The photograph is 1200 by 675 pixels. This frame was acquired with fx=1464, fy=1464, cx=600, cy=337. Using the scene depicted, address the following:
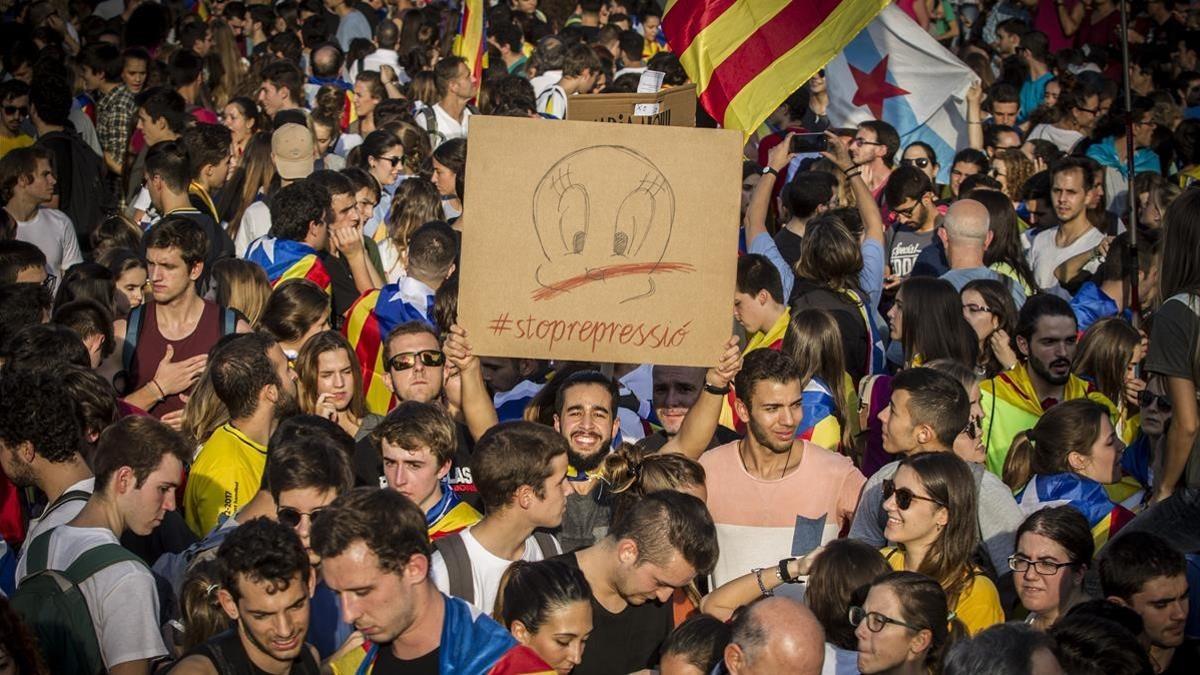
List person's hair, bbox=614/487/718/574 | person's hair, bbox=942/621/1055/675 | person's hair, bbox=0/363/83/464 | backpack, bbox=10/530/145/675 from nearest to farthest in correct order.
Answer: person's hair, bbox=942/621/1055/675 → backpack, bbox=10/530/145/675 → person's hair, bbox=614/487/718/574 → person's hair, bbox=0/363/83/464

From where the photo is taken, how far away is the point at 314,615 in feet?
17.1

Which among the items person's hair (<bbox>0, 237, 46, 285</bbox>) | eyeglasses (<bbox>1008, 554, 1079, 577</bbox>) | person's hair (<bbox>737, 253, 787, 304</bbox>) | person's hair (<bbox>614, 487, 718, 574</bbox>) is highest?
person's hair (<bbox>737, 253, 787, 304</bbox>)

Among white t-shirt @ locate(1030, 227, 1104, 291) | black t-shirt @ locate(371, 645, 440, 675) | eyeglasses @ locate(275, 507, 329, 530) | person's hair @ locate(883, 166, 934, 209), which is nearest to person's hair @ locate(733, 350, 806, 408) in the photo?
eyeglasses @ locate(275, 507, 329, 530)

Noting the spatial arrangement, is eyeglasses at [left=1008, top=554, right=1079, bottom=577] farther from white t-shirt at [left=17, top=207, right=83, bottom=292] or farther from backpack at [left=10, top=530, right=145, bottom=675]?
white t-shirt at [left=17, top=207, right=83, bottom=292]

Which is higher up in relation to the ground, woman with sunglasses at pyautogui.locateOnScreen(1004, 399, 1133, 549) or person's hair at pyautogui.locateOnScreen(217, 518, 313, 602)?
woman with sunglasses at pyautogui.locateOnScreen(1004, 399, 1133, 549)

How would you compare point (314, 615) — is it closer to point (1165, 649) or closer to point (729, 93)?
point (1165, 649)

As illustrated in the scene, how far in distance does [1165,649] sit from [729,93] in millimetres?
3625

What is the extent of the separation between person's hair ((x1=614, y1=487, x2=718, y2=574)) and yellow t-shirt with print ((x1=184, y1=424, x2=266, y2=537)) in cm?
184

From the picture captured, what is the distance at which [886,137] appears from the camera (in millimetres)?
11312

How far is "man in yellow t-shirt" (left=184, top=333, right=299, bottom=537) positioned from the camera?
20.0ft

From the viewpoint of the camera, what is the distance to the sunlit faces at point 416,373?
6902mm

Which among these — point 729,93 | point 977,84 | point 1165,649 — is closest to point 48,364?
point 729,93

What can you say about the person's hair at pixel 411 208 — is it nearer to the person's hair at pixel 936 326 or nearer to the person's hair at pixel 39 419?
the person's hair at pixel 936 326

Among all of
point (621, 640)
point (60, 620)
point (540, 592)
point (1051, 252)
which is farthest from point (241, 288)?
point (1051, 252)
